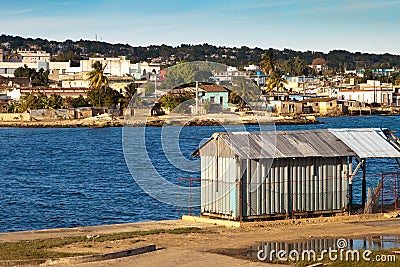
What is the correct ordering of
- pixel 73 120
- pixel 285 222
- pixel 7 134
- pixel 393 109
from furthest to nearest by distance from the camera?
pixel 393 109 < pixel 73 120 < pixel 7 134 < pixel 285 222

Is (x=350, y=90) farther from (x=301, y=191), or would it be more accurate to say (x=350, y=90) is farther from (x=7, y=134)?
(x=301, y=191)

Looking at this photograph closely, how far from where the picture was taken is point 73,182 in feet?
149

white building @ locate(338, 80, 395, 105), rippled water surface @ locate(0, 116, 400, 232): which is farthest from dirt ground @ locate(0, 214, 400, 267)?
white building @ locate(338, 80, 395, 105)

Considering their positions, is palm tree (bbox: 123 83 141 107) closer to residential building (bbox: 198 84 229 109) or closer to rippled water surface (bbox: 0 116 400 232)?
residential building (bbox: 198 84 229 109)

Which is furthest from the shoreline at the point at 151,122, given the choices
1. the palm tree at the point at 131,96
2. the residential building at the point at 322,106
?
the residential building at the point at 322,106

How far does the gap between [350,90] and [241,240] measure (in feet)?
440

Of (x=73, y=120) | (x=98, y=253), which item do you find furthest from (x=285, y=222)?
(x=73, y=120)

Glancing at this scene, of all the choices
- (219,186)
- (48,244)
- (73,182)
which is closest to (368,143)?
(219,186)

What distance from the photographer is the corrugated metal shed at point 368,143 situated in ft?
75.6

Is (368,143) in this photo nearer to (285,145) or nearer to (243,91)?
(285,145)

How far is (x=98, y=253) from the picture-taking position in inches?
680

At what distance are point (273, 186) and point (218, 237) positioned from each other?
2.88 metres

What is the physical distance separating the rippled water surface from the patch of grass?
9915 millimetres

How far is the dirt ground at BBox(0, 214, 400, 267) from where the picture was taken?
659 inches
